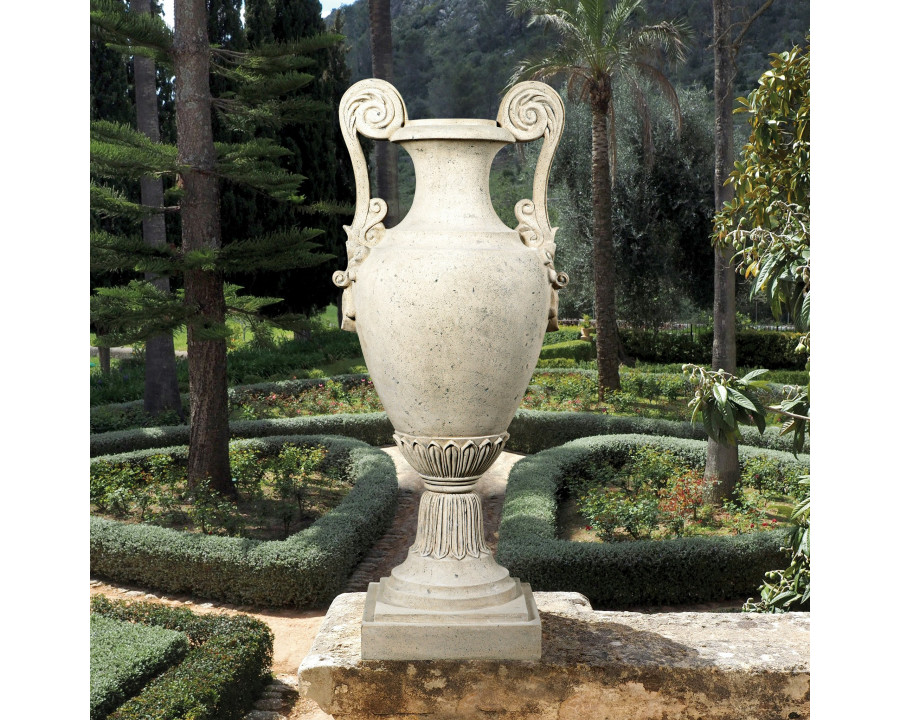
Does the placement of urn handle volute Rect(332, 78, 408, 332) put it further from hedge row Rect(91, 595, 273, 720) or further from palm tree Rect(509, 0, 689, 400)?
palm tree Rect(509, 0, 689, 400)

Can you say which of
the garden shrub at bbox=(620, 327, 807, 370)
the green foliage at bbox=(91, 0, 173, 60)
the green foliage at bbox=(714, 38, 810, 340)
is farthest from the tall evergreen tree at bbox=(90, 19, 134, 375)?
the green foliage at bbox=(714, 38, 810, 340)

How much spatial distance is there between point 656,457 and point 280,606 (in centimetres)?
Answer: 349

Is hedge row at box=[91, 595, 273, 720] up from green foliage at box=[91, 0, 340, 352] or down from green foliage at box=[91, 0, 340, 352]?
down

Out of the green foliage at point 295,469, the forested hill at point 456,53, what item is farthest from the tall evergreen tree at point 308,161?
the forested hill at point 456,53

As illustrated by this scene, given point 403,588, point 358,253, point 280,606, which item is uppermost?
point 358,253

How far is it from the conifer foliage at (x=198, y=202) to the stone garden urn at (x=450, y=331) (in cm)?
342

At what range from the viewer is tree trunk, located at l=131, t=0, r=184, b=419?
30.6 feet

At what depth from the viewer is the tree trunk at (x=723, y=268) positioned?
6.49m

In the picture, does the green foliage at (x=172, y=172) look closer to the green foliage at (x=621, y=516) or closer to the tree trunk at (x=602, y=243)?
the green foliage at (x=621, y=516)

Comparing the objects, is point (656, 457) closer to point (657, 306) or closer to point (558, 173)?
point (657, 306)

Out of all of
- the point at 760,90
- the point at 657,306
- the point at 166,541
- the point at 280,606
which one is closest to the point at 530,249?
the point at 760,90

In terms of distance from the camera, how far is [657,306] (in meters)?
16.4

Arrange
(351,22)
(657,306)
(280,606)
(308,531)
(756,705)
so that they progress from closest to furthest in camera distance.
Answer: (756,705)
(280,606)
(308,531)
(657,306)
(351,22)

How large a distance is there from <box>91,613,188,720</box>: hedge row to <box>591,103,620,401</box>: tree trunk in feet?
24.3
